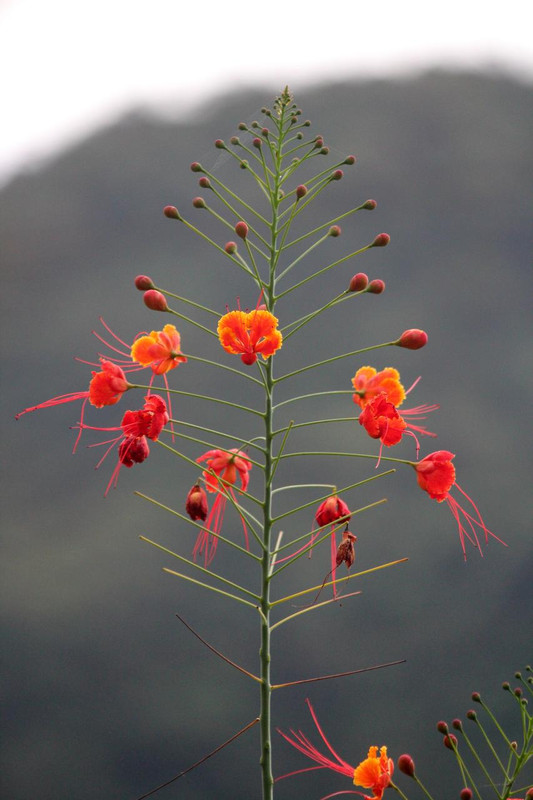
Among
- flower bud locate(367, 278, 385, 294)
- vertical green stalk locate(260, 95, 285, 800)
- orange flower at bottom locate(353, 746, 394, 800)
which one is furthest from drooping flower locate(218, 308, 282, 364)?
orange flower at bottom locate(353, 746, 394, 800)

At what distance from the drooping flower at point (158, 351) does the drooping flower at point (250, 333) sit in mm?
72

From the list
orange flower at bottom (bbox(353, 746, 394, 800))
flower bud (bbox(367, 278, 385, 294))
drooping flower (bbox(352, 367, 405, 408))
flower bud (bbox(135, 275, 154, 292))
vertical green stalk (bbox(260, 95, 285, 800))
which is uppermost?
flower bud (bbox(367, 278, 385, 294))

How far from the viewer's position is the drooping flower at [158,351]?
93 centimetres

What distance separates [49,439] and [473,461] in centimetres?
177

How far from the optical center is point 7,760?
2.94 metres

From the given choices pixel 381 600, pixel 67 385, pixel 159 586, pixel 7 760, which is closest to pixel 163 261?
pixel 67 385

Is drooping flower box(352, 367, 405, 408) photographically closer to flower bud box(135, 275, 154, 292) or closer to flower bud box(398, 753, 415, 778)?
flower bud box(135, 275, 154, 292)

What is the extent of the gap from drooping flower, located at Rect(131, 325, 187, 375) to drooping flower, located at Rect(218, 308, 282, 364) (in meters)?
0.07

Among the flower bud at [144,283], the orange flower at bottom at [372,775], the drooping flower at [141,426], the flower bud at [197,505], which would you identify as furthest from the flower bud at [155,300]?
the orange flower at bottom at [372,775]

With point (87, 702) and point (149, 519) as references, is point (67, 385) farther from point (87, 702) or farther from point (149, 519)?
point (87, 702)

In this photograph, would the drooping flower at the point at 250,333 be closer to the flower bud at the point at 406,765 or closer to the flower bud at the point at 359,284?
the flower bud at the point at 359,284

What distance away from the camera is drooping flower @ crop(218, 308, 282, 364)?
0.89 m

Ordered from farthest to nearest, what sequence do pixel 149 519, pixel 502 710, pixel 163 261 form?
pixel 163 261
pixel 149 519
pixel 502 710

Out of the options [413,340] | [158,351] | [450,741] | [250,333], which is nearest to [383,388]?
[413,340]
